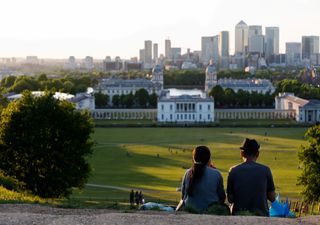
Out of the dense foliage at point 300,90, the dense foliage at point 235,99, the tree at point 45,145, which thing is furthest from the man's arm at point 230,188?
the dense foliage at point 300,90

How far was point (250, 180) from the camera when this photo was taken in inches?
357

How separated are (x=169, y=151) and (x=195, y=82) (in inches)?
4308

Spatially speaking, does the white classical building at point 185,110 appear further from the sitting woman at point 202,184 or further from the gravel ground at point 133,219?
the sitting woman at point 202,184

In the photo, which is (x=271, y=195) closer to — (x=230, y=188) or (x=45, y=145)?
(x=230, y=188)

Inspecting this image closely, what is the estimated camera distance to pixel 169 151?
4734 cm

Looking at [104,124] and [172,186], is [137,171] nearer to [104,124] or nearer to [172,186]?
[172,186]

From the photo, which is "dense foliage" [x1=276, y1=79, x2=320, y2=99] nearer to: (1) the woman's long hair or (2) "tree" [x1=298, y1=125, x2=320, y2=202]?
(2) "tree" [x1=298, y1=125, x2=320, y2=202]

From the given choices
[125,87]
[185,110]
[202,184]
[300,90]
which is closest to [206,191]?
[202,184]

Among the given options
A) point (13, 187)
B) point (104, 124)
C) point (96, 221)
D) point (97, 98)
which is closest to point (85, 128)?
point (13, 187)

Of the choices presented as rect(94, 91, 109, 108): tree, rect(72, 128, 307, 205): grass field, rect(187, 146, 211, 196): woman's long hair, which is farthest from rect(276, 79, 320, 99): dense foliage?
rect(187, 146, 211, 196): woman's long hair

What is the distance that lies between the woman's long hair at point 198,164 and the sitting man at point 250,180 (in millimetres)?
407

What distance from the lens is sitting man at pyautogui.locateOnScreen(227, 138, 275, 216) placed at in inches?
355

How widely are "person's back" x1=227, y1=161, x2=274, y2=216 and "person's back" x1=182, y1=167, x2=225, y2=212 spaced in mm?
171

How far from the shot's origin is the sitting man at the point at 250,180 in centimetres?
902
